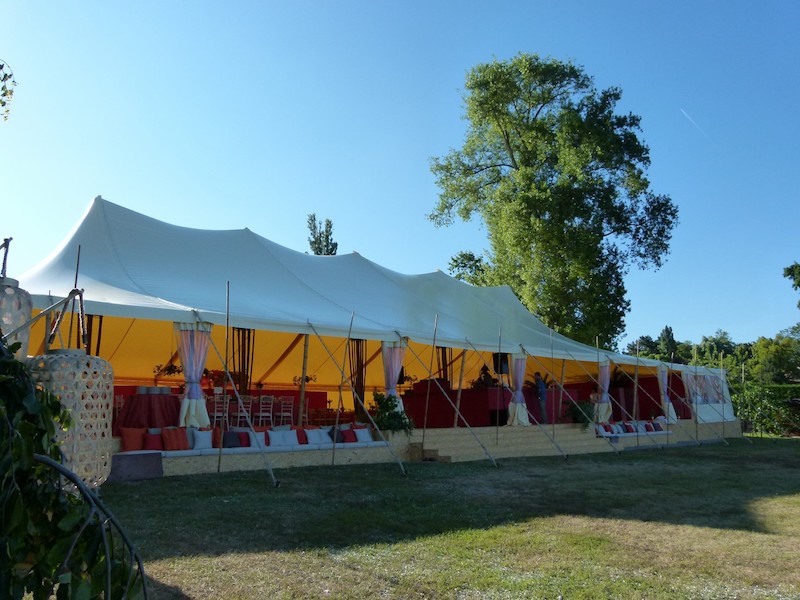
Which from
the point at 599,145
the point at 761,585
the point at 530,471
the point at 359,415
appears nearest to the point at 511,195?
the point at 599,145

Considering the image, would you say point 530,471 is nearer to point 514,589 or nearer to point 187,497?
point 187,497

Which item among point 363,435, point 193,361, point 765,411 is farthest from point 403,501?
point 765,411

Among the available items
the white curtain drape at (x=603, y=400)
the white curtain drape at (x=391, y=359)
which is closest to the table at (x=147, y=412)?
the white curtain drape at (x=391, y=359)

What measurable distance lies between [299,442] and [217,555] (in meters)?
5.05

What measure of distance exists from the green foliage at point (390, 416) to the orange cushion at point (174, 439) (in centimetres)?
322

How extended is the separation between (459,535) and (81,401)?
380 cm

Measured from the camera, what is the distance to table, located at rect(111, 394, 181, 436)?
345 inches

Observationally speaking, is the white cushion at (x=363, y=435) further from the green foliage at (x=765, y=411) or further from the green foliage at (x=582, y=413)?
the green foliage at (x=765, y=411)

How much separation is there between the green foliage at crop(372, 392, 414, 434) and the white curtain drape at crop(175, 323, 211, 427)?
283 centimetres

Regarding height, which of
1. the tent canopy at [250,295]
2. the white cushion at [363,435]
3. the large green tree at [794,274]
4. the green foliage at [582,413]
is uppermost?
the large green tree at [794,274]

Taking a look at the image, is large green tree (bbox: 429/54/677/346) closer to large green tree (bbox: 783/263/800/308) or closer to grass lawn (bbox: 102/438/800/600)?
large green tree (bbox: 783/263/800/308)

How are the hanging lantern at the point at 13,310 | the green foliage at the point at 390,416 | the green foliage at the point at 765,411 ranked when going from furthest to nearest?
the green foliage at the point at 765,411, the green foliage at the point at 390,416, the hanging lantern at the point at 13,310

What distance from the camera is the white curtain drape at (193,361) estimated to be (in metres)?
8.89

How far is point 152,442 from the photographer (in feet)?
26.9
